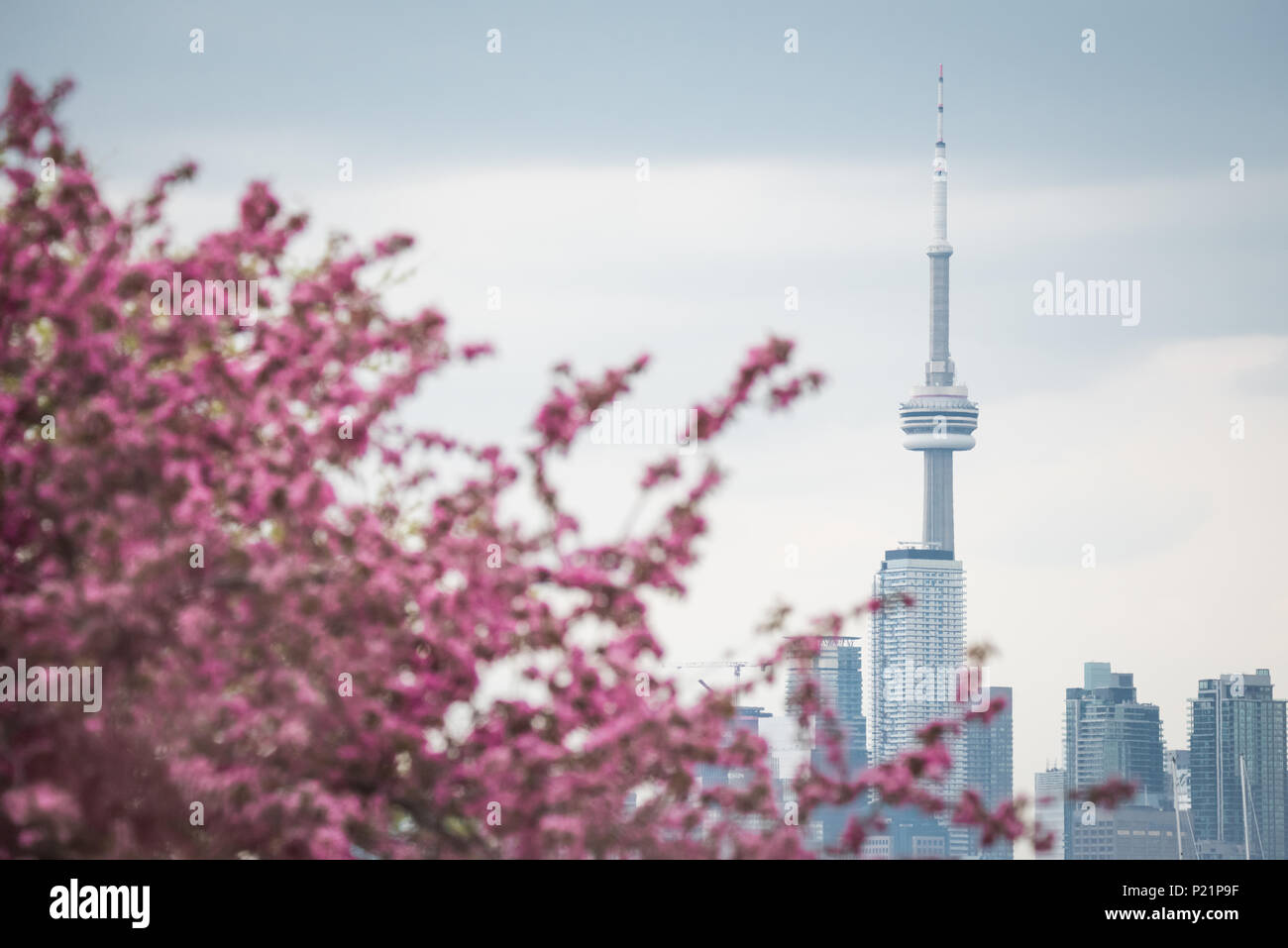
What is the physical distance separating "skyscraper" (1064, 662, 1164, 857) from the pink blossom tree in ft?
505

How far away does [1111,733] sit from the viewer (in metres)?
165

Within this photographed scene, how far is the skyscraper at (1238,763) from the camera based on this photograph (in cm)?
15950

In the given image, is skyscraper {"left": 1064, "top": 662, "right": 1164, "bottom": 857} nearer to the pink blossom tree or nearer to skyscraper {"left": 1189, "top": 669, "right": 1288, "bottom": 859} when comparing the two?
skyscraper {"left": 1189, "top": 669, "right": 1288, "bottom": 859}

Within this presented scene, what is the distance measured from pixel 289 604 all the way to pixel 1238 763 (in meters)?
164

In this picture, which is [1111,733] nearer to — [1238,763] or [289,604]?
[1238,763]

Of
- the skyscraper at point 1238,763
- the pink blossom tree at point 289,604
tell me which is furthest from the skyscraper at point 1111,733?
the pink blossom tree at point 289,604

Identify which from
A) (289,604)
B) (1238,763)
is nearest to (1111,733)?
(1238,763)

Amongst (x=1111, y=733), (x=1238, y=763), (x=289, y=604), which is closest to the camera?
(x=289, y=604)

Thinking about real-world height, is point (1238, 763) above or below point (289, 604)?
below

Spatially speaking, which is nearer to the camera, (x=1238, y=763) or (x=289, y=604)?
(x=289, y=604)

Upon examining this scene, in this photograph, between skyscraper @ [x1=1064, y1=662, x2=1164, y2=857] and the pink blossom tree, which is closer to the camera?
the pink blossom tree

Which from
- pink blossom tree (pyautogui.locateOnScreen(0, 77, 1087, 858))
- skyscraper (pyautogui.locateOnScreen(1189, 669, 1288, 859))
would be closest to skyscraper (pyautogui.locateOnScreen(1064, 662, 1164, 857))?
skyscraper (pyautogui.locateOnScreen(1189, 669, 1288, 859))

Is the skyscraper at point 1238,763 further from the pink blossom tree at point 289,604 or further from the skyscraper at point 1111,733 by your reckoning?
the pink blossom tree at point 289,604

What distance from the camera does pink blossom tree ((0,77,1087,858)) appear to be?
22.2 ft
